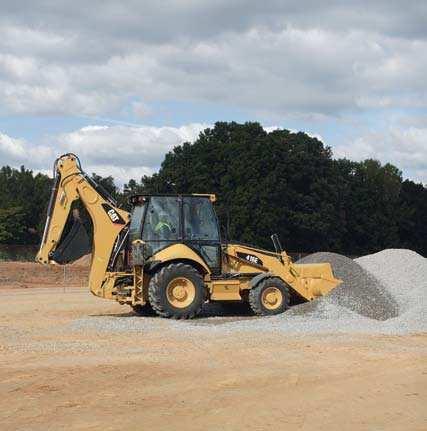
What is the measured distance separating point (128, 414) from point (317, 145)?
2177 inches

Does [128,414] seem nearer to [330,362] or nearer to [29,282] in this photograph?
[330,362]

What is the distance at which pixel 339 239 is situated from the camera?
62531 millimetres

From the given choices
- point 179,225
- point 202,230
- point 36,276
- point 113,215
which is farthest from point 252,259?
point 36,276

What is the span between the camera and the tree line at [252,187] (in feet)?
183

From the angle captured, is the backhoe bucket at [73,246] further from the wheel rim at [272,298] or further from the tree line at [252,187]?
the tree line at [252,187]

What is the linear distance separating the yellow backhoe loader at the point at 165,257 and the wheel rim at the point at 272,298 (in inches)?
0.9

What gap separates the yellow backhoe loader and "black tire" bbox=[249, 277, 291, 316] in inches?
0.9

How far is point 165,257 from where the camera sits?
17344mm

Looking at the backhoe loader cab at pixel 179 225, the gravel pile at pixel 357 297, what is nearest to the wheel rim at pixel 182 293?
the backhoe loader cab at pixel 179 225

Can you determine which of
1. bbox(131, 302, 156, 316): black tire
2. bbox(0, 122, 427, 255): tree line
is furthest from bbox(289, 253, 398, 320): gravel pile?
bbox(0, 122, 427, 255): tree line

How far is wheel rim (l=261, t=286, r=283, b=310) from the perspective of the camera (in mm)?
17828

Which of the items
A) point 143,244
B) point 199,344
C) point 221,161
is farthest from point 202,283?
point 221,161

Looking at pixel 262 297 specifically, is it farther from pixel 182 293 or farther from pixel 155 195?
pixel 155 195

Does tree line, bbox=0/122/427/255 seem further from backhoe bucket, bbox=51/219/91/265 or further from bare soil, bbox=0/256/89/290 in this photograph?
backhoe bucket, bbox=51/219/91/265
